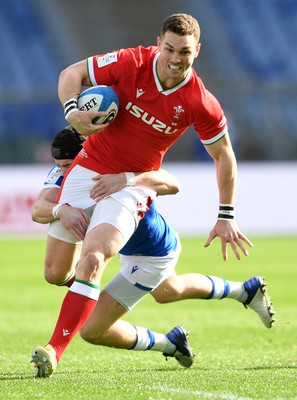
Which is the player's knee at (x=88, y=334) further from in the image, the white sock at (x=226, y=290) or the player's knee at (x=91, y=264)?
the white sock at (x=226, y=290)

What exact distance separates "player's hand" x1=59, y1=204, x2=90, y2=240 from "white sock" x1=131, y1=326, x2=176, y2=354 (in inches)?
37.2

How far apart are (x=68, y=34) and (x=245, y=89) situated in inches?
286

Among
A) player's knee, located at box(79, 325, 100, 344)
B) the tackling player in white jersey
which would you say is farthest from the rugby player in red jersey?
player's knee, located at box(79, 325, 100, 344)

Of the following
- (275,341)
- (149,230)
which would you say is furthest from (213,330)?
(149,230)

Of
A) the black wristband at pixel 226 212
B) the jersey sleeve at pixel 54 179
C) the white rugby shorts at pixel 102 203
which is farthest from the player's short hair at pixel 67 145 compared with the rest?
the black wristband at pixel 226 212

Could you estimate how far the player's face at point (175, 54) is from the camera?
20.0ft

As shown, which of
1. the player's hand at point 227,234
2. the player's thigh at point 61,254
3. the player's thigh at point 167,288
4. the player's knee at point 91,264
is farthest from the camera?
the player's thigh at point 167,288

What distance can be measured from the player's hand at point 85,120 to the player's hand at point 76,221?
1.82ft

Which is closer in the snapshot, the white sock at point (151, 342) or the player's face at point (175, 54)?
the player's face at point (175, 54)

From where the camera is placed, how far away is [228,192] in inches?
260

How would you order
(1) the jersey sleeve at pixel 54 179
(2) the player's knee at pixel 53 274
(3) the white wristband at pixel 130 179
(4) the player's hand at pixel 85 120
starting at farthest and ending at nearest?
(1) the jersey sleeve at pixel 54 179
(2) the player's knee at pixel 53 274
(3) the white wristband at pixel 130 179
(4) the player's hand at pixel 85 120

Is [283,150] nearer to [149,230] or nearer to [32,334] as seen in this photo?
[32,334]

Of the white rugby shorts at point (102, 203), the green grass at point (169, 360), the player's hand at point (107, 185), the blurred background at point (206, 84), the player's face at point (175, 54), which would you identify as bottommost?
the blurred background at point (206, 84)

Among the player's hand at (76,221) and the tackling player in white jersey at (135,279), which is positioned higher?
the player's hand at (76,221)
